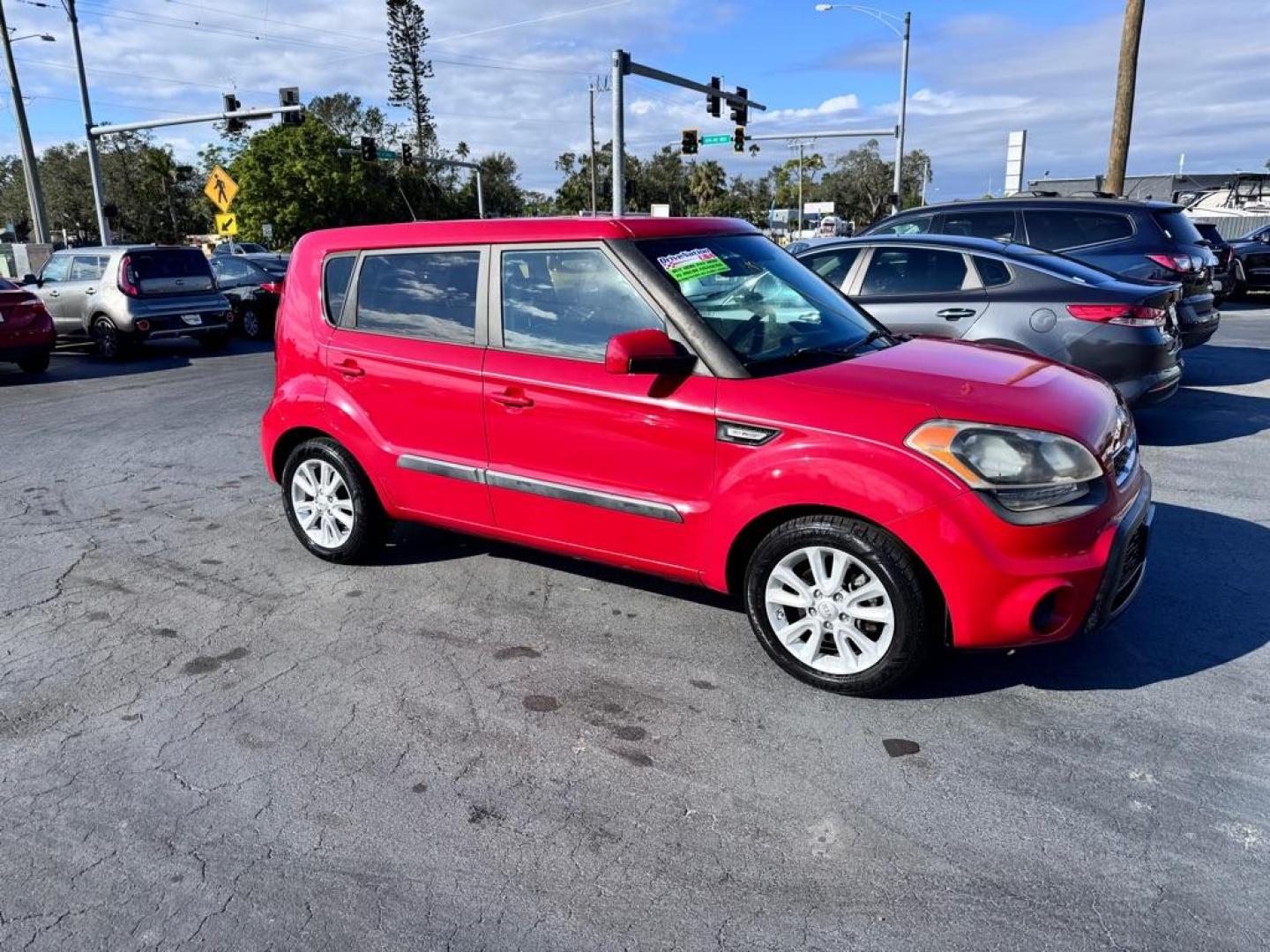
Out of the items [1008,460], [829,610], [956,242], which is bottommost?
[829,610]

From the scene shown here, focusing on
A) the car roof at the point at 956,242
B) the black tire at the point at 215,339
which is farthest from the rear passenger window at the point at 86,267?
the car roof at the point at 956,242

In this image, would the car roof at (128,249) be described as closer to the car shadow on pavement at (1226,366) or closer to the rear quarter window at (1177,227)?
the rear quarter window at (1177,227)

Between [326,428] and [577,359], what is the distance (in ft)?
5.36

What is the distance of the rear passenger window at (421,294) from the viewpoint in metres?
4.37

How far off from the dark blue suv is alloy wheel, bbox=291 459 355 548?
6785 millimetres

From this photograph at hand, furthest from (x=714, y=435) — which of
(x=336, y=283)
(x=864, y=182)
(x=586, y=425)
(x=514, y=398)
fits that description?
(x=864, y=182)

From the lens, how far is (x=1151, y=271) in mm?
8977

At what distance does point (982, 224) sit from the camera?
991cm

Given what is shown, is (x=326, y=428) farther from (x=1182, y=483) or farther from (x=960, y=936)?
(x=1182, y=483)

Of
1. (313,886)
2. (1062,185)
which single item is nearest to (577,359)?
(313,886)

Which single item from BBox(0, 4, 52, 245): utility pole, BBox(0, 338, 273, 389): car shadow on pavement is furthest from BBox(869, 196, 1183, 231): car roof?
BBox(0, 4, 52, 245): utility pole

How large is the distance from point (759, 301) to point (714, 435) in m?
0.88

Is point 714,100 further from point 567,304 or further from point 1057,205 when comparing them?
point 567,304

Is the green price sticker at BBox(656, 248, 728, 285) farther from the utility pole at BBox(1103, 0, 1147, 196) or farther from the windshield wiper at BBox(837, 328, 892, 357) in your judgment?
the utility pole at BBox(1103, 0, 1147, 196)
